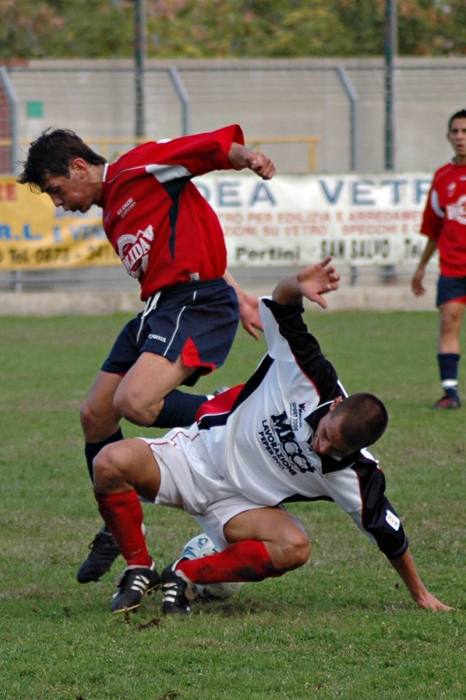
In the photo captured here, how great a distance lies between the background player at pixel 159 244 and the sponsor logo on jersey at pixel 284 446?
631mm

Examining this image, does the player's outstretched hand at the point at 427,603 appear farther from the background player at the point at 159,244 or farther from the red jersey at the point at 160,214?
the red jersey at the point at 160,214

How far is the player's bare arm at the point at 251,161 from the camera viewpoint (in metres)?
4.23

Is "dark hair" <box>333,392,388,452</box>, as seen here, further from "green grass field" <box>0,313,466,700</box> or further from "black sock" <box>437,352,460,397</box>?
"black sock" <box>437,352,460,397</box>

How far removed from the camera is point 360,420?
12.0 ft

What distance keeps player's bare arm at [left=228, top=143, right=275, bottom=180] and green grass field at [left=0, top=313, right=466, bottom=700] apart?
1.65m

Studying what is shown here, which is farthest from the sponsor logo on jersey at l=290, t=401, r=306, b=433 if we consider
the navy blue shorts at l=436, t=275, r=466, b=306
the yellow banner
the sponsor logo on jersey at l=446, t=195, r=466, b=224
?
the yellow banner

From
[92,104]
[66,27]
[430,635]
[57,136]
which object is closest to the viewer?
[430,635]

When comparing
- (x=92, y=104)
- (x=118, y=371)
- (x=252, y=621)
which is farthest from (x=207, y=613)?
(x=92, y=104)

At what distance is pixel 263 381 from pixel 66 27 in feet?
103

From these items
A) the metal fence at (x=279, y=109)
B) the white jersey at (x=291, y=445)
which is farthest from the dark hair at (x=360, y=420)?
the metal fence at (x=279, y=109)

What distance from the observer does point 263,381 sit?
416 cm

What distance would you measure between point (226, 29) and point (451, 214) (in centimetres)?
2711

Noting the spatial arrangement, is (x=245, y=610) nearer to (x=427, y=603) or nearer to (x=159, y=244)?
(x=427, y=603)

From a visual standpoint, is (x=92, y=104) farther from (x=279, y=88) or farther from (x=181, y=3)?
(x=181, y=3)
